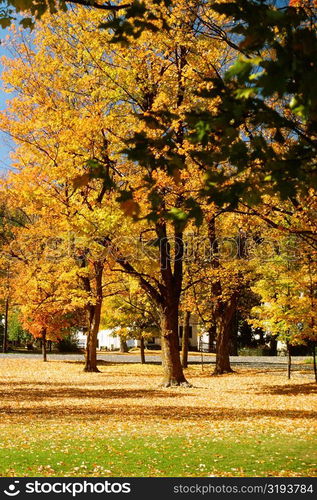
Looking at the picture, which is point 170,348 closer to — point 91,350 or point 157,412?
point 157,412

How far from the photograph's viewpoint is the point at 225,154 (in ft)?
11.6

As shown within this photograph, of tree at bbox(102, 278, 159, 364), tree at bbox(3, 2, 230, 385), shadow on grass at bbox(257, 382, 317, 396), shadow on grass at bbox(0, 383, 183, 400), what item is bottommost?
shadow on grass at bbox(257, 382, 317, 396)

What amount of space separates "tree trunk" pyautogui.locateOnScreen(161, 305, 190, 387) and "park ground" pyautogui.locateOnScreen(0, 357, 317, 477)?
631 mm

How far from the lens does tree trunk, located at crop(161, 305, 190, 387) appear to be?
18609 mm

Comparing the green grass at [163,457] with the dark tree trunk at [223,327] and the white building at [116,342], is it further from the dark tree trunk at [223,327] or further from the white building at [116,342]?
the white building at [116,342]

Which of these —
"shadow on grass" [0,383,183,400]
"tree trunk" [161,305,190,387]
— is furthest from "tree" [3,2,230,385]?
"shadow on grass" [0,383,183,400]

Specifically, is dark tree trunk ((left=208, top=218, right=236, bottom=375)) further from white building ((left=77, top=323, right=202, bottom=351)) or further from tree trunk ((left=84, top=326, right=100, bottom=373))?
white building ((left=77, top=323, right=202, bottom=351))

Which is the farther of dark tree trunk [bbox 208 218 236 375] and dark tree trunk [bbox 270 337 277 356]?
dark tree trunk [bbox 270 337 277 356]

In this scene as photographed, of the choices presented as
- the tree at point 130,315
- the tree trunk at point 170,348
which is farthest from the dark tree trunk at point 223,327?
the tree trunk at point 170,348

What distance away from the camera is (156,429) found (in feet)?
35.1

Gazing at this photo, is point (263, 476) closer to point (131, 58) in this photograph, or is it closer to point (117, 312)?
point (131, 58)

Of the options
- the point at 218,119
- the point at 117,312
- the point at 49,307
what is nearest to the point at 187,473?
the point at 218,119

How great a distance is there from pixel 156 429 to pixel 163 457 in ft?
9.54

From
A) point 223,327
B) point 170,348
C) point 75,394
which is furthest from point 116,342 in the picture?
point 75,394
